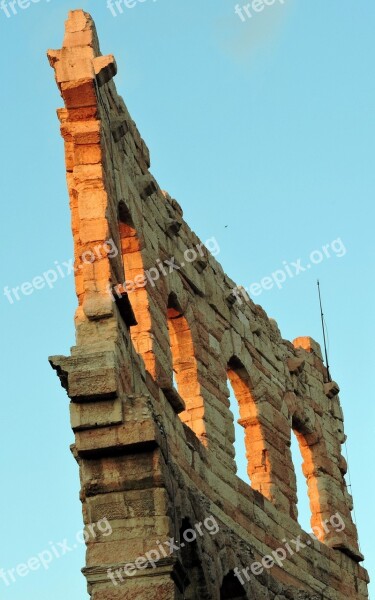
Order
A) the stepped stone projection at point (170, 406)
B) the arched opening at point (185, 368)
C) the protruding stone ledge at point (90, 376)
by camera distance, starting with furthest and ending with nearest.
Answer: the arched opening at point (185, 368) → the protruding stone ledge at point (90, 376) → the stepped stone projection at point (170, 406)

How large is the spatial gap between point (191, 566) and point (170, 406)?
168 centimetres

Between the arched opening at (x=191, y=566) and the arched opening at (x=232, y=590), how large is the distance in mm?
1245

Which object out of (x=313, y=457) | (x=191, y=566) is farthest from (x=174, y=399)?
(x=313, y=457)

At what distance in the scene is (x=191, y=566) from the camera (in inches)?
534

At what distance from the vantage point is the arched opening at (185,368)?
15789 mm

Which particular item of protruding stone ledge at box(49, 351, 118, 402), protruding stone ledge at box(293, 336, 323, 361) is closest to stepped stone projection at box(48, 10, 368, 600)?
protruding stone ledge at box(49, 351, 118, 402)

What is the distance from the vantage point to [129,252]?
15047mm

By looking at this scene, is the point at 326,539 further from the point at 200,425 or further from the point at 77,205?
the point at 77,205

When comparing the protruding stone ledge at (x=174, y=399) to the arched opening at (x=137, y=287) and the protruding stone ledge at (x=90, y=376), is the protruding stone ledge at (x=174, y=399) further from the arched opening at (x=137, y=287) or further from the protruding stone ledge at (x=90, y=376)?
the protruding stone ledge at (x=90, y=376)

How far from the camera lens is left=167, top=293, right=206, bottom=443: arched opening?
1579 centimetres

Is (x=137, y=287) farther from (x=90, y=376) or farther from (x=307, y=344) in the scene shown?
(x=307, y=344)

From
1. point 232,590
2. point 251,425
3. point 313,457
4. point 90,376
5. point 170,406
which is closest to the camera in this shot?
point 90,376

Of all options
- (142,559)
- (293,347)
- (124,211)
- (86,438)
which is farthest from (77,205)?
(293,347)

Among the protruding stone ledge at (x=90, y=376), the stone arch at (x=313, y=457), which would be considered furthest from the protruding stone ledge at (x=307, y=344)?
the protruding stone ledge at (x=90, y=376)
